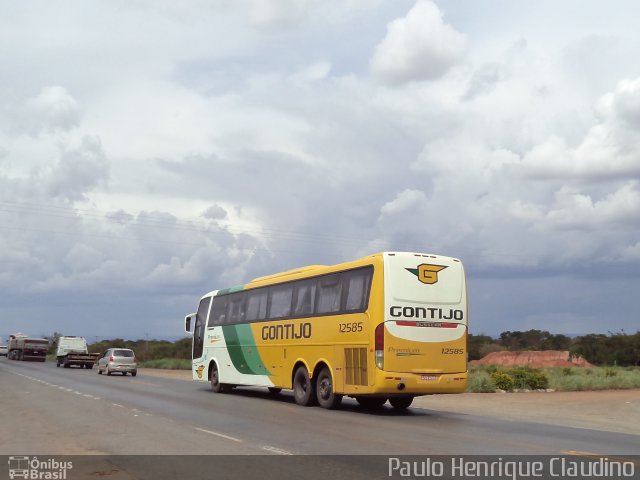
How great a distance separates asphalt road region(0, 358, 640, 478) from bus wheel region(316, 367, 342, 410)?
30 centimetres

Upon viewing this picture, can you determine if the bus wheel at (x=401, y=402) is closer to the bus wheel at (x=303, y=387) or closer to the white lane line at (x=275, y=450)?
the bus wheel at (x=303, y=387)

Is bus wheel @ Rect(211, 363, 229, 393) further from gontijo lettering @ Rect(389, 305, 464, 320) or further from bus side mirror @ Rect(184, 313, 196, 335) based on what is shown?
gontijo lettering @ Rect(389, 305, 464, 320)

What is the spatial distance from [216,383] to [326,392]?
28.7 feet

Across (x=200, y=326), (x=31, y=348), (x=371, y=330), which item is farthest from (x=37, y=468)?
(x=31, y=348)

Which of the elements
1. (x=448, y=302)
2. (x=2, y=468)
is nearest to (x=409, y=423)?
(x=448, y=302)

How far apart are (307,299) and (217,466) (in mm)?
11492

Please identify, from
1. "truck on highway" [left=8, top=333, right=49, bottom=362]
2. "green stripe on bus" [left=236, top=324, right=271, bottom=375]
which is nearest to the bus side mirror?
"green stripe on bus" [left=236, top=324, right=271, bottom=375]

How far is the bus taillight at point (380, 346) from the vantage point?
18.1 m

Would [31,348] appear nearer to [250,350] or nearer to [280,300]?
[250,350]

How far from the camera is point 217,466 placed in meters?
10.3

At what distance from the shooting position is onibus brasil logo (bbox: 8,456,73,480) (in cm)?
977

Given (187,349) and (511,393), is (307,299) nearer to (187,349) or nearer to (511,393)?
(511,393)

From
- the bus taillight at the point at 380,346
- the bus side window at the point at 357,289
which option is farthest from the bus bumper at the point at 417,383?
the bus side window at the point at 357,289

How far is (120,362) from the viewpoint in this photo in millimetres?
43188
